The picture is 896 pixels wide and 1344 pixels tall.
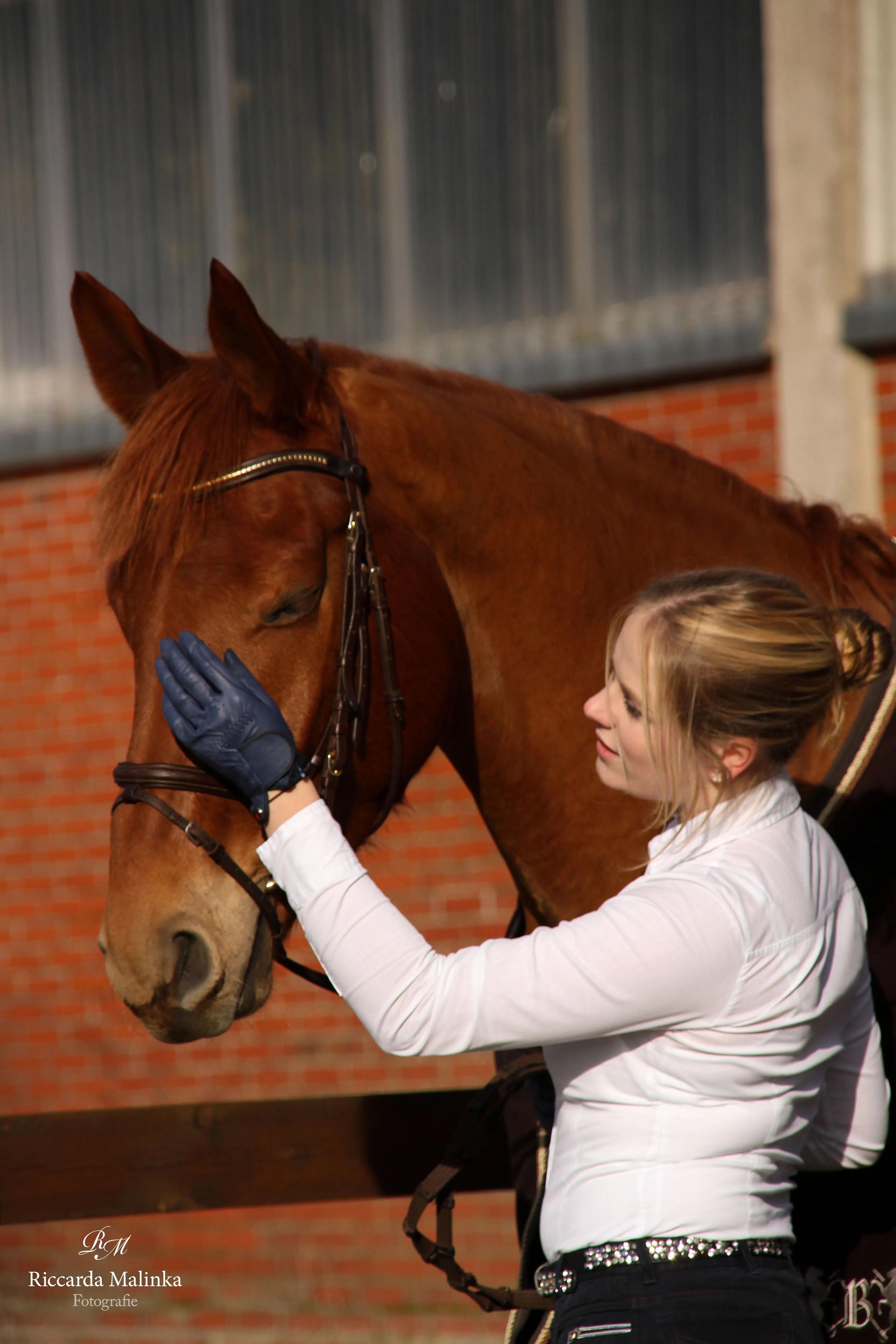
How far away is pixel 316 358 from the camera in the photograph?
2.10 m

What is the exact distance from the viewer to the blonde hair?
1463mm

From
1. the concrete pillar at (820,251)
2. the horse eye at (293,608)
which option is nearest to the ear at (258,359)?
the horse eye at (293,608)

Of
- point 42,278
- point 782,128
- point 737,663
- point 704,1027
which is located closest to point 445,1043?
point 704,1027

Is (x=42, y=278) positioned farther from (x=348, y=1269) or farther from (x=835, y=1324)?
(x=835, y=1324)

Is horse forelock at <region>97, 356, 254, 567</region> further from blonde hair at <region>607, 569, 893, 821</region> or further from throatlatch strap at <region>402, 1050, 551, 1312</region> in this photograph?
throatlatch strap at <region>402, 1050, 551, 1312</region>

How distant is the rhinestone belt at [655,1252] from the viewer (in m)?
1.39

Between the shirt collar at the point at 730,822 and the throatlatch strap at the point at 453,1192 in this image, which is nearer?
the shirt collar at the point at 730,822

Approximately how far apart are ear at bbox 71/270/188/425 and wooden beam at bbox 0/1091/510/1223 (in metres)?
1.49

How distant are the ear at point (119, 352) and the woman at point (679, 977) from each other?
2.65 ft

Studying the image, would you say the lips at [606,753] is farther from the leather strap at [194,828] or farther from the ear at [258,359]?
the ear at [258,359]

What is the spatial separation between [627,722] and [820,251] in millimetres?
3680

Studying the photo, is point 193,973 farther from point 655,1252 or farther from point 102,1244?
point 102,1244

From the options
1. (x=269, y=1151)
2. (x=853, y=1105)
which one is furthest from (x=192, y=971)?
(x=269, y=1151)

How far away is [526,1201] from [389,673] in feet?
3.46
